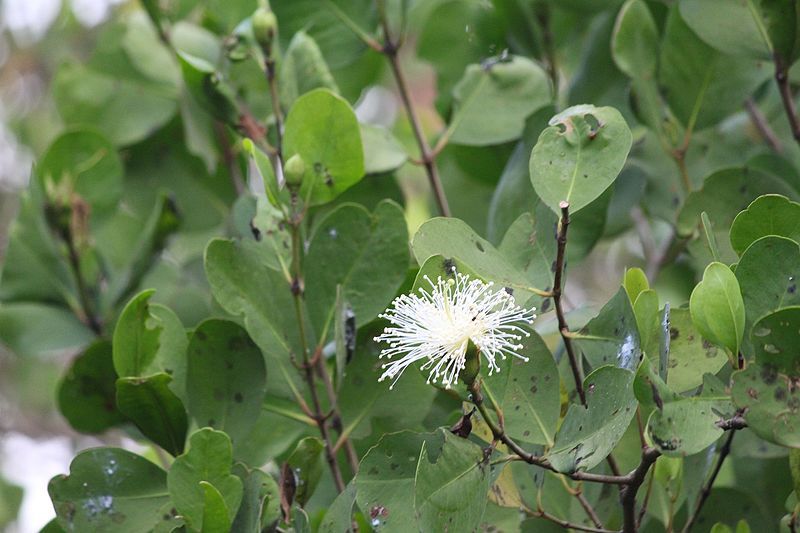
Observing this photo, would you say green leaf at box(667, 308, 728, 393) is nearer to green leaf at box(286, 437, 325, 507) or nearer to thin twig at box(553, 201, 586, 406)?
thin twig at box(553, 201, 586, 406)

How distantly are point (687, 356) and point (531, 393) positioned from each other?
0.10 metres

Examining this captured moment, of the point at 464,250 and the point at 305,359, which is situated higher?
the point at 464,250

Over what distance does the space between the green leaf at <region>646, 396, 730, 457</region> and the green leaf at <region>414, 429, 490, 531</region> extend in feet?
0.35

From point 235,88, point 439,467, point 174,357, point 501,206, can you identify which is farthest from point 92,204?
point 439,467

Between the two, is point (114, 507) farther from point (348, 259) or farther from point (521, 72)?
point (521, 72)

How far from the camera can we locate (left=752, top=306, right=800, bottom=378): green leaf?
54 cm

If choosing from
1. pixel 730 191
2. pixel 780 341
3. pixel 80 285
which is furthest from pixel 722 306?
pixel 80 285

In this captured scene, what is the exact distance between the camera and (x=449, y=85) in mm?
1104

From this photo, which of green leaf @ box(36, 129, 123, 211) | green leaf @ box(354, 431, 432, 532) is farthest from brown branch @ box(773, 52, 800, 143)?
green leaf @ box(36, 129, 123, 211)

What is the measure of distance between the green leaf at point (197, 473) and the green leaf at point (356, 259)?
160mm

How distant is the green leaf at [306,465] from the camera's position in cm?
68

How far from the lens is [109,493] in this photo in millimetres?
732

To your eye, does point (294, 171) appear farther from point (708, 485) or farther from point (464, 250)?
point (708, 485)

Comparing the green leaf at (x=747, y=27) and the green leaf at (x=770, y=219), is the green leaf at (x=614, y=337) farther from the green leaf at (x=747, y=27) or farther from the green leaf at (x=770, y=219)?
the green leaf at (x=747, y=27)
